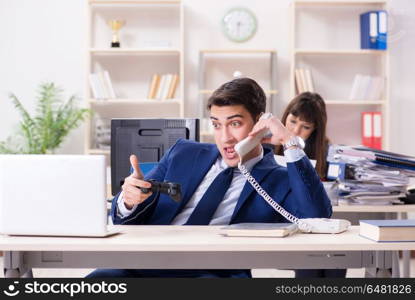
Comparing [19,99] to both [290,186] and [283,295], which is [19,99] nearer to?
[290,186]

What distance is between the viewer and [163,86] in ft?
20.3

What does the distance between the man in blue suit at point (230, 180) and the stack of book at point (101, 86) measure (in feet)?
11.7

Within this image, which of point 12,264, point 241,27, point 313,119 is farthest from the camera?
point 241,27

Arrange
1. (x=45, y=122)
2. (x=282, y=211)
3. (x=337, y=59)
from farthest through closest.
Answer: (x=337, y=59), (x=45, y=122), (x=282, y=211)

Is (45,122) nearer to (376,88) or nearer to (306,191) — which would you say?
(376,88)

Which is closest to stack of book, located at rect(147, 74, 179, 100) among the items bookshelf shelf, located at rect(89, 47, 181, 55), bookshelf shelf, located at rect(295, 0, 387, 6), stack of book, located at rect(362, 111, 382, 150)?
bookshelf shelf, located at rect(89, 47, 181, 55)

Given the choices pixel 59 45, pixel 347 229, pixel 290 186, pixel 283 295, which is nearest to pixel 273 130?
pixel 290 186

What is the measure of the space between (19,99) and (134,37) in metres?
1.21

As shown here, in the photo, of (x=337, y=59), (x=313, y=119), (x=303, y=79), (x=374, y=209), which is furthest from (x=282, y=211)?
(x=337, y=59)

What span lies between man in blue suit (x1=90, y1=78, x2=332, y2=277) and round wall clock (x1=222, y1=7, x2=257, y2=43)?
377 centimetres

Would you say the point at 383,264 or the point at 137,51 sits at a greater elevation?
the point at 137,51

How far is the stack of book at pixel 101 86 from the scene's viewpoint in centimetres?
613

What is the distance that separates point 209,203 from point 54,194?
702 mm

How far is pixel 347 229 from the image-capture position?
229cm
